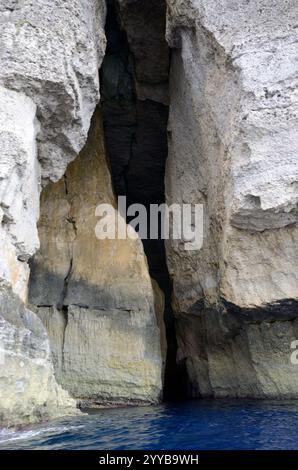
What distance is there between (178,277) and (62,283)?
2540mm

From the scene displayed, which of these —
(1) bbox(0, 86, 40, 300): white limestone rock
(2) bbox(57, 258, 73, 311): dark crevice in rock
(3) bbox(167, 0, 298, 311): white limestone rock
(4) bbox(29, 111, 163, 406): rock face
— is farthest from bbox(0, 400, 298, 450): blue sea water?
(2) bbox(57, 258, 73, 311): dark crevice in rock

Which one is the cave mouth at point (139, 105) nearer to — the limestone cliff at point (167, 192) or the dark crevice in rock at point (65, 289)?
the limestone cliff at point (167, 192)

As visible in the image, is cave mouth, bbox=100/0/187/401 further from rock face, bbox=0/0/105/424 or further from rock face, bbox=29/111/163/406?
rock face, bbox=0/0/105/424

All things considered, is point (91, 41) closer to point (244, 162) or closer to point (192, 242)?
point (244, 162)

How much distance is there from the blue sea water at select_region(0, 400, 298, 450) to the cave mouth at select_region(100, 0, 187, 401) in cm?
382

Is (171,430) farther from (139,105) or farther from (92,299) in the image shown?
(139,105)

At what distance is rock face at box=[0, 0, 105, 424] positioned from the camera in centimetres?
695

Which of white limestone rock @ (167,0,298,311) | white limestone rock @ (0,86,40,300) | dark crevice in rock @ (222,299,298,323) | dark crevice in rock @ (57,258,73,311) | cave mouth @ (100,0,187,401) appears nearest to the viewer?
white limestone rock @ (0,86,40,300)

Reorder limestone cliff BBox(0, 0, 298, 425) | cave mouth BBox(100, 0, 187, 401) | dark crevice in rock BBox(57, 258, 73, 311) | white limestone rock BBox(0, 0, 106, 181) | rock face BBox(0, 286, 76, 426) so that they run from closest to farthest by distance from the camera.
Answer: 1. rock face BBox(0, 286, 76, 426)
2. limestone cliff BBox(0, 0, 298, 425)
3. white limestone rock BBox(0, 0, 106, 181)
4. dark crevice in rock BBox(57, 258, 73, 311)
5. cave mouth BBox(100, 0, 187, 401)

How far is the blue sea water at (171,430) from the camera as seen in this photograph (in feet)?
20.1

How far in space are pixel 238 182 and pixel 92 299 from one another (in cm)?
396

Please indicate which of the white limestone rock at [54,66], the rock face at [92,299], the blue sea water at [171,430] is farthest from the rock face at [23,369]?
the white limestone rock at [54,66]

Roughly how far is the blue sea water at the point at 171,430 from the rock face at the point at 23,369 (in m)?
0.19

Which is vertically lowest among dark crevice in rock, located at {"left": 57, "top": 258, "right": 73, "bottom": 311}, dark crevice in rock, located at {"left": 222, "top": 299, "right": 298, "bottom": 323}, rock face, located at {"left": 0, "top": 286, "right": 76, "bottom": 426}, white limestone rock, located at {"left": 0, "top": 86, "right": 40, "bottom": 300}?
rock face, located at {"left": 0, "top": 286, "right": 76, "bottom": 426}
